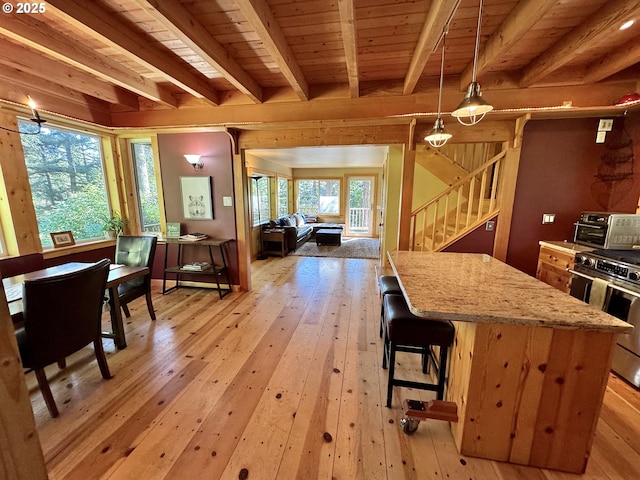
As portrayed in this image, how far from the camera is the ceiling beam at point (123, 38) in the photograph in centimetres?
151

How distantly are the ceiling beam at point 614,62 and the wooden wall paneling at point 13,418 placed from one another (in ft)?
11.8

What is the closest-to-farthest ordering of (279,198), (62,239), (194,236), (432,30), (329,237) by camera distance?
(432,30), (62,239), (194,236), (329,237), (279,198)

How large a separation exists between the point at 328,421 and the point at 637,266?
236 centimetres

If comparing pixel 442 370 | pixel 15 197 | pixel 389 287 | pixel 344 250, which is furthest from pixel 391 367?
pixel 344 250

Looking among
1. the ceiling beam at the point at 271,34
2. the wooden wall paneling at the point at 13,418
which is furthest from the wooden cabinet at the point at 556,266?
the wooden wall paneling at the point at 13,418

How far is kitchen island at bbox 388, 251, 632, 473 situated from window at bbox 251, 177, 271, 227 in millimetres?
4911

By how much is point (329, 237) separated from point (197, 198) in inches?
158

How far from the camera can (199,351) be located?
2377 mm

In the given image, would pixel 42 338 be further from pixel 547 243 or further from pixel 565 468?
pixel 547 243

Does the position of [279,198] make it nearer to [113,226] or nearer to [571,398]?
[113,226]

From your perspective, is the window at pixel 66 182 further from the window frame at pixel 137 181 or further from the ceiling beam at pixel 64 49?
the ceiling beam at pixel 64 49

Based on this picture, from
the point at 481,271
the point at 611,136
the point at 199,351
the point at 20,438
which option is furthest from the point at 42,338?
the point at 611,136

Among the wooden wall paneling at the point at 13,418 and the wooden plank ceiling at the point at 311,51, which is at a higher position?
the wooden plank ceiling at the point at 311,51

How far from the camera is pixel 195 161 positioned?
140 inches
